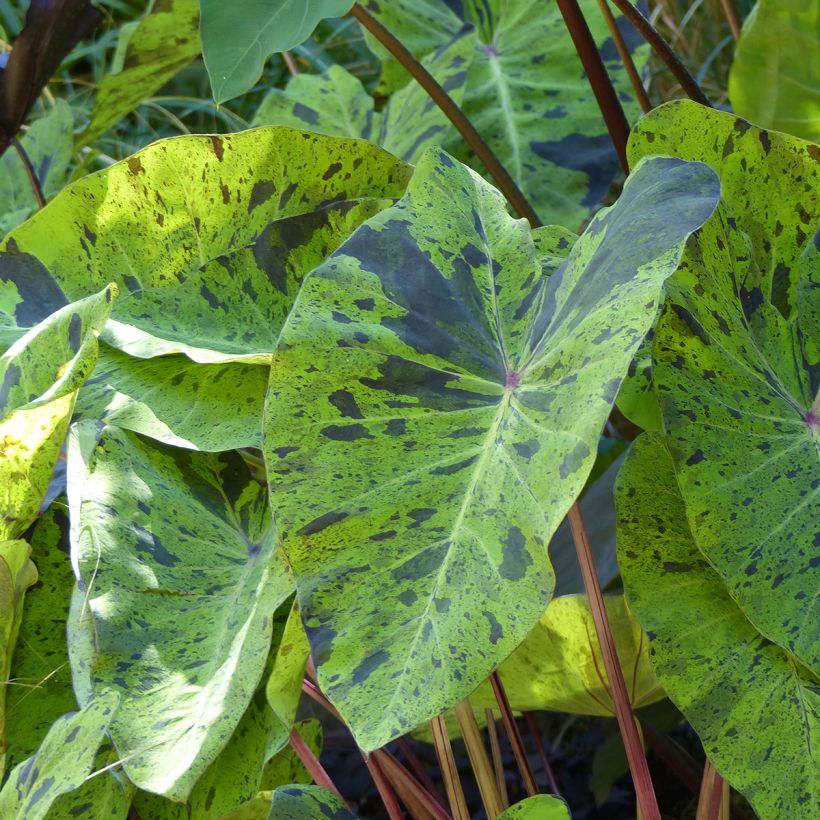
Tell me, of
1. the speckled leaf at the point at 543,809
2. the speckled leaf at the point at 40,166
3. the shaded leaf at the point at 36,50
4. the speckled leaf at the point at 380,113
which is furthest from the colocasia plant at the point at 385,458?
the speckled leaf at the point at 40,166

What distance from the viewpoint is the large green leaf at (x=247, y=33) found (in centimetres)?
68

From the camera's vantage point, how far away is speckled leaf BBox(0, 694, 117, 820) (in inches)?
20.4

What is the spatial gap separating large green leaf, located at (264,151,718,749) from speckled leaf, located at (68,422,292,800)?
91 millimetres

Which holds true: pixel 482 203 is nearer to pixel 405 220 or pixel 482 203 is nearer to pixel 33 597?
pixel 405 220

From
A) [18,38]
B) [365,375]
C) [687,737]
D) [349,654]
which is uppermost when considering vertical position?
[18,38]

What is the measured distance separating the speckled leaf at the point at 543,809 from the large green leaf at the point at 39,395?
0.38 m

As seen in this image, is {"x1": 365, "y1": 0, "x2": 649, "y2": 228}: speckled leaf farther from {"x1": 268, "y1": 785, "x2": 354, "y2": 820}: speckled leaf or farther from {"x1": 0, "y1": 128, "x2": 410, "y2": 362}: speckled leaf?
{"x1": 268, "y1": 785, "x2": 354, "y2": 820}: speckled leaf

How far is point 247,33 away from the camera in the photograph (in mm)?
696

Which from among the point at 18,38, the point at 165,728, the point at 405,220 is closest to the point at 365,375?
the point at 405,220

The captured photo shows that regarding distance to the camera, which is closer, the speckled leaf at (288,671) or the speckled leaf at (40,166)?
the speckled leaf at (288,671)

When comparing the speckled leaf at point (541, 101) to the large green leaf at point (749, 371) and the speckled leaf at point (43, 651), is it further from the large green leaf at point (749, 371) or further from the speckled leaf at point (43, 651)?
the speckled leaf at point (43, 651)

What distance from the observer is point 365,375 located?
585 mm

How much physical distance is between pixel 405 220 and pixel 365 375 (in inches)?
4.4

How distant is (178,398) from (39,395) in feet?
0.32
